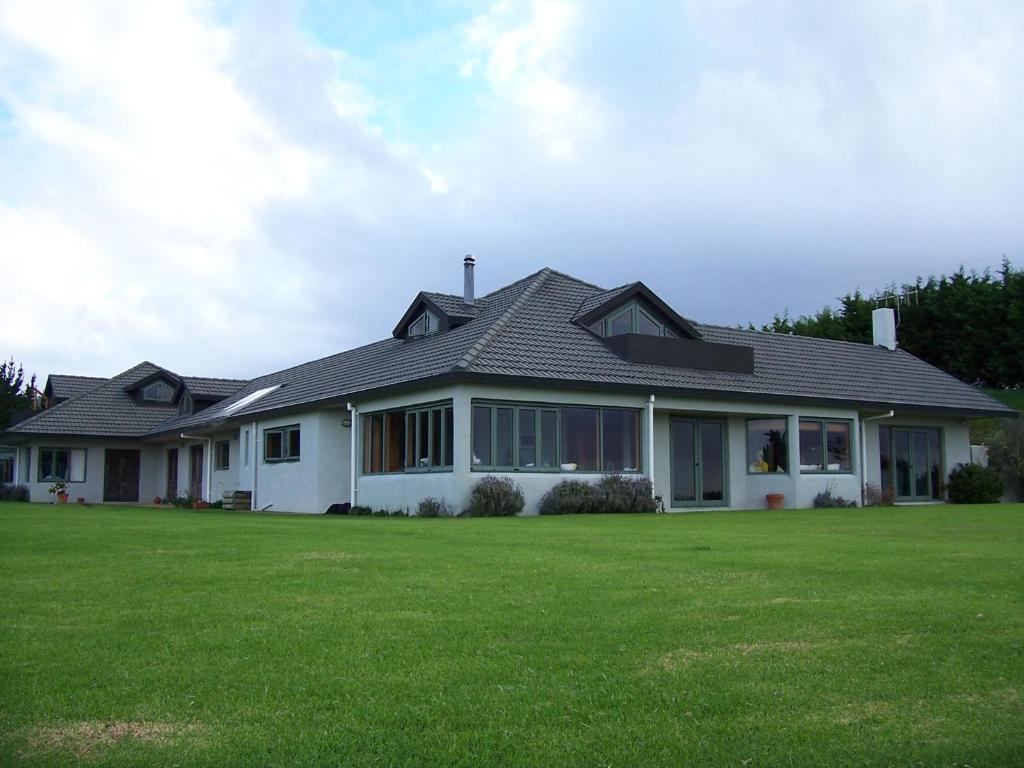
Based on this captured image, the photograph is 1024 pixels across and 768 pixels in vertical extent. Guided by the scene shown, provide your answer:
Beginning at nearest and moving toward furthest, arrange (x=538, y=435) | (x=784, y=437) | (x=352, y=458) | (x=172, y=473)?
(x=538, y=435)
(x=352, y=458)
(x=784, y=437)
(x=172, y=473)

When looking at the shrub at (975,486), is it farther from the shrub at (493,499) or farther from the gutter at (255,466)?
the gutter at (255,466)

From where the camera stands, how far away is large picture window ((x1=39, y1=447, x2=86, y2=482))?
37094mm

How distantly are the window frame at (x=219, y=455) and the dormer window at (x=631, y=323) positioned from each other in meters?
14.7

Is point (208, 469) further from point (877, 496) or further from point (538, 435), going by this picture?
point (877, 496)

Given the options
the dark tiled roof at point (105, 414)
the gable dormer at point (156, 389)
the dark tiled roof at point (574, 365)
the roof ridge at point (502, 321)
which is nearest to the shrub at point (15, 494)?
the dark tiled roof at point (105, 414)

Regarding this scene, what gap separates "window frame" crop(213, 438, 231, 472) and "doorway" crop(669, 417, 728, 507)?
15738mm

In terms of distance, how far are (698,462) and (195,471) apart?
1970 centimetres

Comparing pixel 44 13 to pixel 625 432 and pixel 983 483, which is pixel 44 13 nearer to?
pixel 625 432

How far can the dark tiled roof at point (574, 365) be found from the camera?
21.6 meters

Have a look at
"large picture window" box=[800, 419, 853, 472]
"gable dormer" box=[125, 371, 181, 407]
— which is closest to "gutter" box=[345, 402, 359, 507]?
"large picture window" box=[800, 419, 853, 472]

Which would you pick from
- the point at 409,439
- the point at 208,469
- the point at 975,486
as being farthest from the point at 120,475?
the point at 975,486

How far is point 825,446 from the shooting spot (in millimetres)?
26047

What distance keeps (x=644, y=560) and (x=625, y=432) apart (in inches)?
521

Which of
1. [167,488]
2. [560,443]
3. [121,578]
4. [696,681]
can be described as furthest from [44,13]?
[167,488]
